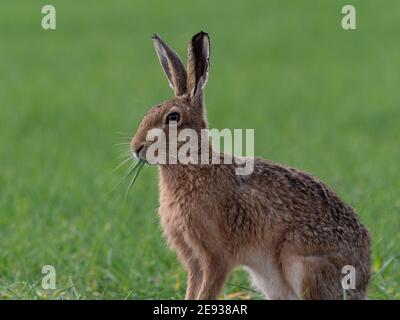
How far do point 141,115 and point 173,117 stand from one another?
8769mm

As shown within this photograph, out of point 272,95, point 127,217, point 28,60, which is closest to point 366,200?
point 127,217

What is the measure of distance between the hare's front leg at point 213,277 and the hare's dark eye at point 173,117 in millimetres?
723

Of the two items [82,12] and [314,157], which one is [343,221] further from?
[82,12]

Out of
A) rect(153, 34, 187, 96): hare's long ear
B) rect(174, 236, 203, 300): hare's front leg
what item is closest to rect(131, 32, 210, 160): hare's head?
rect(153, 34, 187, 96): hare's long ear

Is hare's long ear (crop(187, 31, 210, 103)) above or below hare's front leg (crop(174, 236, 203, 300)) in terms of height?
above

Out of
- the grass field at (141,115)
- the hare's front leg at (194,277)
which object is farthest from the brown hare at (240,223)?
the grass field at (141,115)

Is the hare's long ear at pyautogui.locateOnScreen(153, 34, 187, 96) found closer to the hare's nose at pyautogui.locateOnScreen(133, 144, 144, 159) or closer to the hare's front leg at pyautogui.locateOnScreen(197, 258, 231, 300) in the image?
the hare's nose at pyautogui.locateOnScreen(133, 144, 144, 159)

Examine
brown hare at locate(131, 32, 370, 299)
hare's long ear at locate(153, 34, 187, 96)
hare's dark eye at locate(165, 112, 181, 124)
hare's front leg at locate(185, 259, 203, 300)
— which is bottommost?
hare's front leg at locate(185, 259, 203, 300)

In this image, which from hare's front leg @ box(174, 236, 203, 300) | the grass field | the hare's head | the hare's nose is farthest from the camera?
the grass field

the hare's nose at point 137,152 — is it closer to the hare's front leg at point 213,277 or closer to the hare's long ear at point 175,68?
the hare's long ear at point 175,68

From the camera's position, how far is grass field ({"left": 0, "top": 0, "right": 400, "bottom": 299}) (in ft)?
22.9

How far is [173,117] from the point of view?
502cm

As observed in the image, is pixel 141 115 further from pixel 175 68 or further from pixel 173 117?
pixel 173 117
